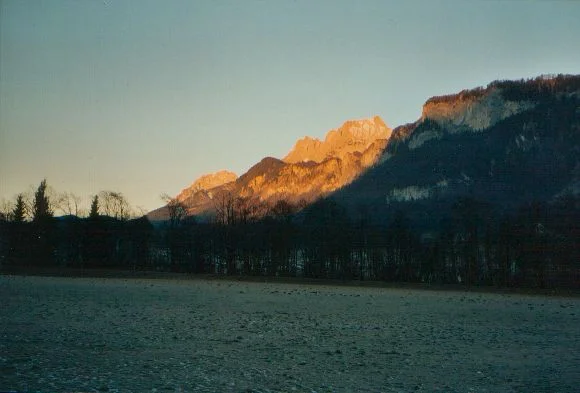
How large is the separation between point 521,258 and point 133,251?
220 feet

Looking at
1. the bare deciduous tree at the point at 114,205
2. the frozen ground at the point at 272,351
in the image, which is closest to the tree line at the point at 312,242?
the bare deciduous tree at the point at 114,205

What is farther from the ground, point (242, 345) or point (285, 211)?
point (285, 211)

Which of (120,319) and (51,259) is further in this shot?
(51,259)

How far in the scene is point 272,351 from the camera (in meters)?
16.6

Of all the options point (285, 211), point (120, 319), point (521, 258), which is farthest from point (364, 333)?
point (285, 211)

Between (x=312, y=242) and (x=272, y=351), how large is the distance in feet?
243

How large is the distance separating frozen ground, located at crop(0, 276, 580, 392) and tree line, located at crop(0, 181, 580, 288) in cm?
4855

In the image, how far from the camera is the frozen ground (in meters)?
12.3

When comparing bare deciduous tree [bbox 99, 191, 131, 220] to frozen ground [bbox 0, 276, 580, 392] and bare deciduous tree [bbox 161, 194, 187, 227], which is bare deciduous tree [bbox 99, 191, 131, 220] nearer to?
bare deciduous tree [bbox 161, 194, 187, 227]

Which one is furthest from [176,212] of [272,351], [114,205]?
[272,351]

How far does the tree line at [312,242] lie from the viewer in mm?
73000

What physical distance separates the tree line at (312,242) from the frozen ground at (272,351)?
4855 cm

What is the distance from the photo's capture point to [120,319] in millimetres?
23000

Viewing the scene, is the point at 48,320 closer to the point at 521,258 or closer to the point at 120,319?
the point at 120,319
